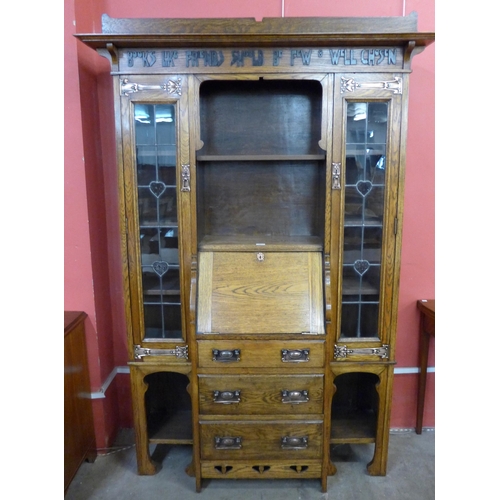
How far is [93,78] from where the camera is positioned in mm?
2160

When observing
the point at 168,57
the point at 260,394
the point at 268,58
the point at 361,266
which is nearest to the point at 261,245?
the point at 361,266

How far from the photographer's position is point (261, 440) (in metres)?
1.99

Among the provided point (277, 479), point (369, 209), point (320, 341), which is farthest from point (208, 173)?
point (277, 479)

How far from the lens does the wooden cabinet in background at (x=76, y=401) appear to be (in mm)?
1941

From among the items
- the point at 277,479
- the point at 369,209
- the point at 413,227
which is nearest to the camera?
the point at 369,209

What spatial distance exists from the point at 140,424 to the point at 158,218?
110cm

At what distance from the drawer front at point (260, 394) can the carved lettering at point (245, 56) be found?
4.88ft

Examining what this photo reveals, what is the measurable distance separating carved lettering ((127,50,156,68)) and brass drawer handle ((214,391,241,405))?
1603mm

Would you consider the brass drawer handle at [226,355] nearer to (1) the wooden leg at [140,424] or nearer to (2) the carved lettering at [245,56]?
(1) the wooden leg at [140,424]

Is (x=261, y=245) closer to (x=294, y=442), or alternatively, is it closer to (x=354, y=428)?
(x=294, y=442)

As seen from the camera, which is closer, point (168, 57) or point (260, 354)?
point (168, 57)

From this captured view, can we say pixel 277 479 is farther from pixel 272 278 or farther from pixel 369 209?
pixel 369 209

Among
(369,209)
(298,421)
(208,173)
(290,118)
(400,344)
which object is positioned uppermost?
(290,118)

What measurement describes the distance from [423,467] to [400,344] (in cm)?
68
